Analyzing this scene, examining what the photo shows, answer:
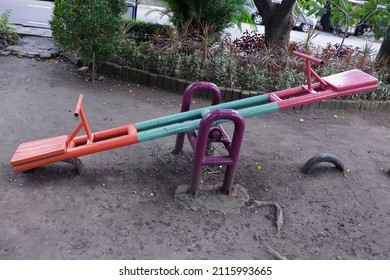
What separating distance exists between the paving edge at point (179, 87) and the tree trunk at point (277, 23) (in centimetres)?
140

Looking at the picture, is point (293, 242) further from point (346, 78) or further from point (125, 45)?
point (125, 45)

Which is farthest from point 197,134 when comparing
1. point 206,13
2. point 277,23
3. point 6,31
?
point 6,31

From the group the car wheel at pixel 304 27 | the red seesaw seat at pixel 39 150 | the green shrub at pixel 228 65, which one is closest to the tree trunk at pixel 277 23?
the green shrub at pixel 228 65

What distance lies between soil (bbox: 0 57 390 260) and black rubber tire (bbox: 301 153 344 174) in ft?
0.19

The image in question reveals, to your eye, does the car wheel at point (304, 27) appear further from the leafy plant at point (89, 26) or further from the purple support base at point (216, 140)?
the purple support base at point (216, 140)

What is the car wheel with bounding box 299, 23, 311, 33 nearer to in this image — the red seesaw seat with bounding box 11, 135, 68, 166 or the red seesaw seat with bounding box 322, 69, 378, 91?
the red seesaw seat with bounding box 322, 69, 378, 91

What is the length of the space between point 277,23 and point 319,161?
11.9ft

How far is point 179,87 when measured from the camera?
5.57 metres

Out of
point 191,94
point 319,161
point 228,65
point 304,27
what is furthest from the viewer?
point 304,27

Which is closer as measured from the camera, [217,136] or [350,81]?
[217,136]

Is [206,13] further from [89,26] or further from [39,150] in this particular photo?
[39,150]

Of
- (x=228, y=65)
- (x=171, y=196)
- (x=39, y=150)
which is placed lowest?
(x=171, y=196)

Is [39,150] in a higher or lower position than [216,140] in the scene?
lower

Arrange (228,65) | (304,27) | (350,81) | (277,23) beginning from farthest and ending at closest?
1. (304,27)
2. (277,23)
3. (228,65)
4. (350,81)
